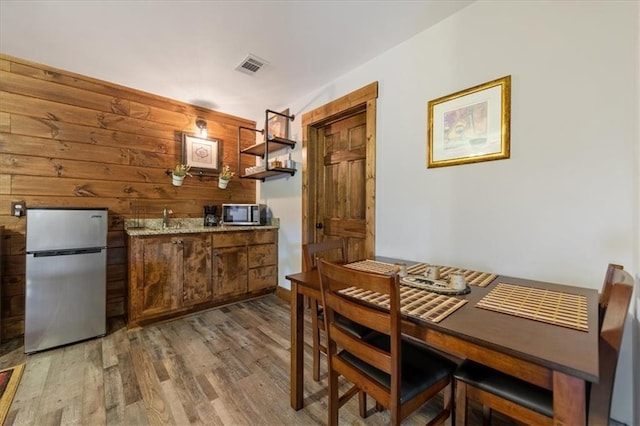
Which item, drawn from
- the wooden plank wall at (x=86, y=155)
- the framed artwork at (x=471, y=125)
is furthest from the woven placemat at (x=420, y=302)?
the wooden plank wall at (x=86, y=155)

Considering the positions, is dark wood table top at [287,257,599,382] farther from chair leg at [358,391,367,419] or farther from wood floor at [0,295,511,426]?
wood floor at [0,295,511,426]

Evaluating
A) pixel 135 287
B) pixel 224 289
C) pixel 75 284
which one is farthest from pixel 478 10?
pixel 75 284

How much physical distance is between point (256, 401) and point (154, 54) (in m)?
2.82

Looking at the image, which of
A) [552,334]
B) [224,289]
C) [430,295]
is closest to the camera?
[552,334]

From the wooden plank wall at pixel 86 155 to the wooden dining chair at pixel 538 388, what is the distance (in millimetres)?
3258

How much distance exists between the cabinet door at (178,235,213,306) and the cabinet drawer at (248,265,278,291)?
1.63 feet

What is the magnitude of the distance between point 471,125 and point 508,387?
4.93 feet

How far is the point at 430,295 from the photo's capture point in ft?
3.85

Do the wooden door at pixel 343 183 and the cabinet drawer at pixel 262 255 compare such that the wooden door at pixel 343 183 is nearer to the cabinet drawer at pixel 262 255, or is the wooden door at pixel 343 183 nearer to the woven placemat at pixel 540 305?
the cabinet drawer at pixel 262 255

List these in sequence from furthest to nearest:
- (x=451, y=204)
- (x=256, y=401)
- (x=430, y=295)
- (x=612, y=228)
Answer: (x=451, y=204), (x=256, y=401), (x=612, y=228), (x=430, y=295)

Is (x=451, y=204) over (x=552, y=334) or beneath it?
over

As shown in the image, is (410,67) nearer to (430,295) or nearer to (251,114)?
(430,295)

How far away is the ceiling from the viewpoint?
5.80 ft

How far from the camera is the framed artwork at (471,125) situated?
64.1 inches
